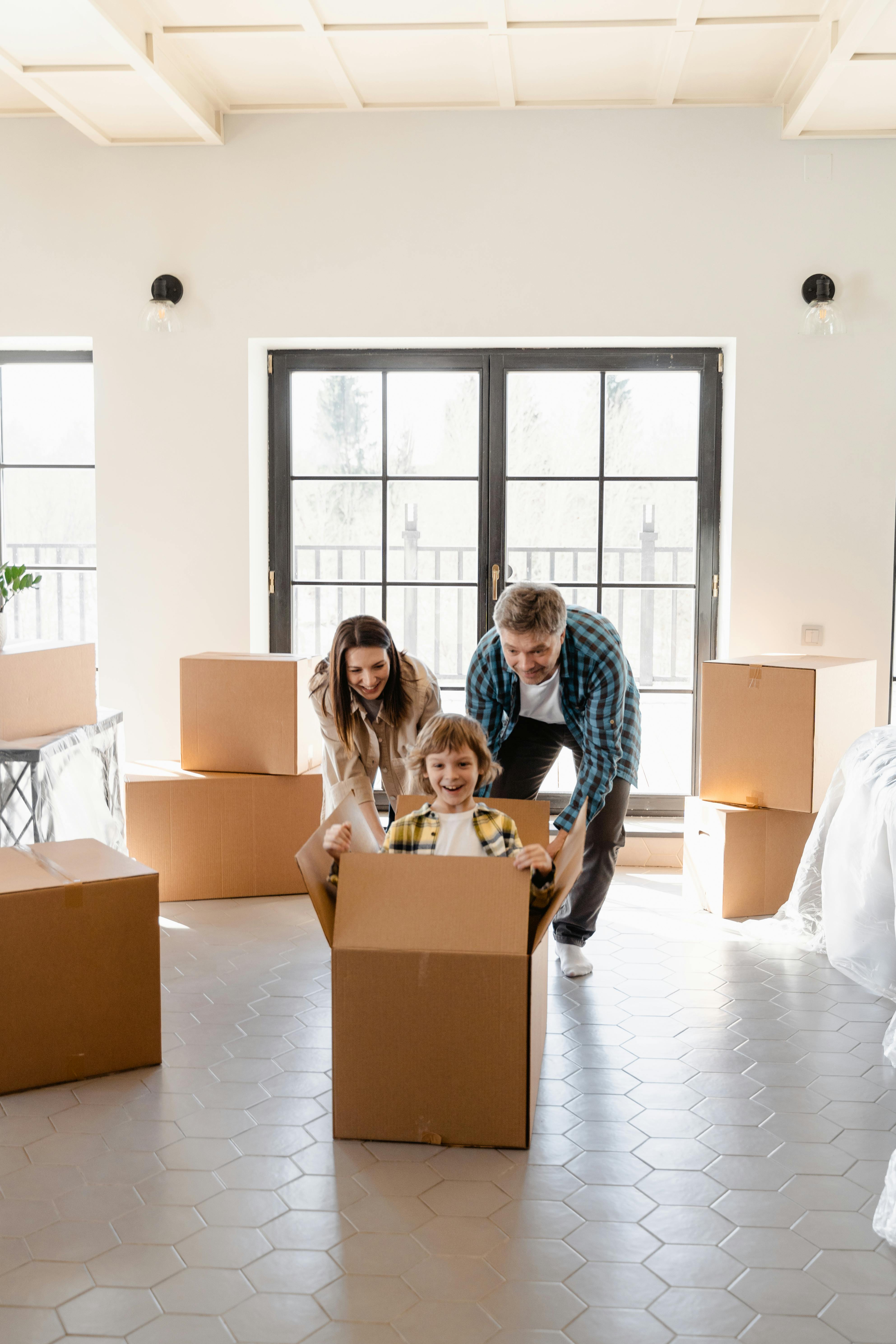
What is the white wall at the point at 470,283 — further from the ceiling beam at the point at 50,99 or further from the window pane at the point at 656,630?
the window pane at the point at 656,630

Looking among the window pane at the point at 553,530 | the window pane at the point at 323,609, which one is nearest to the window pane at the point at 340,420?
the window pane at the point at 323,609

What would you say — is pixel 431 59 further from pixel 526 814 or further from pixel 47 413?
pixel 526 814

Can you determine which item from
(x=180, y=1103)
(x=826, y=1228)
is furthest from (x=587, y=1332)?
(x=180, y=1103)

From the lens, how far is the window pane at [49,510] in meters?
4.10

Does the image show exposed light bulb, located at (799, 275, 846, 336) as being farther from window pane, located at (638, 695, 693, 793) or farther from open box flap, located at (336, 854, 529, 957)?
open box flap, located at (336, 854, 529, 957)

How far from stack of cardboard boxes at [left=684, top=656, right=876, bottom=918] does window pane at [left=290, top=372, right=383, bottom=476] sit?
57.0 inches

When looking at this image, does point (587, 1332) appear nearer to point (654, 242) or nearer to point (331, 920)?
point (331, 920)

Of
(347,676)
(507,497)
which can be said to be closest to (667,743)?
(507,497)

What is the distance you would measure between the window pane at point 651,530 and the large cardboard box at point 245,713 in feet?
3.95

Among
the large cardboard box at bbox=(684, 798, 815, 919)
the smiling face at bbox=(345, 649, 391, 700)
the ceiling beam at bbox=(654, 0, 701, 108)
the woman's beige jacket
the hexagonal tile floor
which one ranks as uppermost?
the ceiling beam at bbox=(654, 0, 701, 108)

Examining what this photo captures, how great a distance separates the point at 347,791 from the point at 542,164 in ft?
7.48

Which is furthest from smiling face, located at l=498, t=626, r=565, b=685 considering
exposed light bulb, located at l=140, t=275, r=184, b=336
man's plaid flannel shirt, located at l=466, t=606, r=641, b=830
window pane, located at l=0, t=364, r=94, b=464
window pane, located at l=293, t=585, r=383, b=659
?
window pane, located at l=0, t=364, r=94, b=464

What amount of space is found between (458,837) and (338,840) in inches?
10.3

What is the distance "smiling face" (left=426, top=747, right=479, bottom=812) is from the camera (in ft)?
7.20
